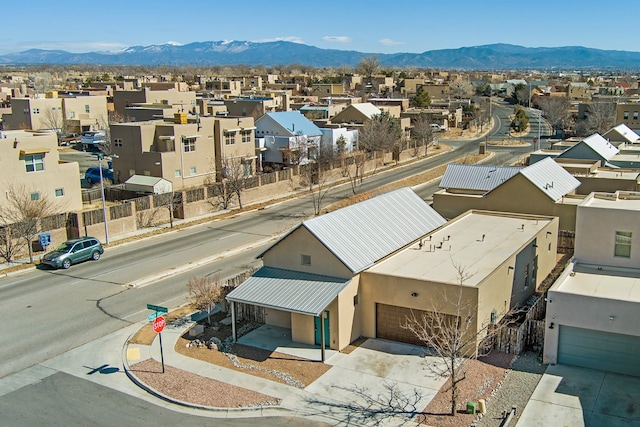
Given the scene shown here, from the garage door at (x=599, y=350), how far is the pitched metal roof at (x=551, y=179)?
669 inches

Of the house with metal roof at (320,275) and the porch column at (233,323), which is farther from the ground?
the house with metal roof at (320,275)

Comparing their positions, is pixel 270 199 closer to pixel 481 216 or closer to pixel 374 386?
pixel 481 216

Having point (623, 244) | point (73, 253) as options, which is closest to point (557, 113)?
point (623, 244)

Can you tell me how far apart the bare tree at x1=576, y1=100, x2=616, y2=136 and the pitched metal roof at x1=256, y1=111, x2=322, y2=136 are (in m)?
43.1

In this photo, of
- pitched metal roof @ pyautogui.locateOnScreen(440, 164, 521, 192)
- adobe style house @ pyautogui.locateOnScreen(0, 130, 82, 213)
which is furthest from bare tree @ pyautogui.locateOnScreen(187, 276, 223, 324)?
adobe style house @ pyautogui.locateOnScreen(0, 130, 82, 213)

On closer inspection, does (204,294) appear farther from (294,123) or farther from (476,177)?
(294,123)

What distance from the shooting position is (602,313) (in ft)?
73.4

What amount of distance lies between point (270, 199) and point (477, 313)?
117 ft

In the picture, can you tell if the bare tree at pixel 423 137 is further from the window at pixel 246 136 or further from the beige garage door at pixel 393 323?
the beige garage door at pixel 393 323

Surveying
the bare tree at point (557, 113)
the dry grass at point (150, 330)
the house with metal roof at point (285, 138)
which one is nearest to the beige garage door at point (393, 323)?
the dry grass at point (150, 330)

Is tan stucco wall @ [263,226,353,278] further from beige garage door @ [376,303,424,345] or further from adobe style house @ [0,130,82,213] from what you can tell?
adobe style house @ [0,130,82,213]

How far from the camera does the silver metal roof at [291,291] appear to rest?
78.5 ft

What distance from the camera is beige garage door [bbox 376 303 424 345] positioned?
25.1 meters

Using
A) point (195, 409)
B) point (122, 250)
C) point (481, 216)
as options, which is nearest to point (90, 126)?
point (122, 250)
